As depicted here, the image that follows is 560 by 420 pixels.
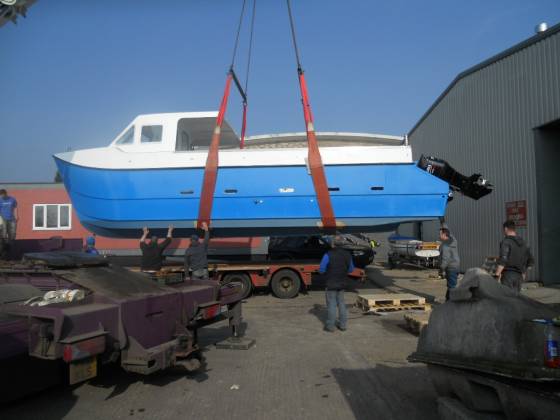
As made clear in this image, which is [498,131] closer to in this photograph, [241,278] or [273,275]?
[273,275]

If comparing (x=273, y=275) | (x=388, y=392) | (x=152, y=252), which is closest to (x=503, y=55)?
(x=273, y=275)

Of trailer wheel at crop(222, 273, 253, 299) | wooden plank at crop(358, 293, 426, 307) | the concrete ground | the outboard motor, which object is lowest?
the concrete ground

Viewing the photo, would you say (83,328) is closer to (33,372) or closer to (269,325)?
(33,372)

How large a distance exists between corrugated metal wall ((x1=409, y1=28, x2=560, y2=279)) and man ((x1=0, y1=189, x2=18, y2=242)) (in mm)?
11510

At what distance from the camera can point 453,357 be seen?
2.83 m

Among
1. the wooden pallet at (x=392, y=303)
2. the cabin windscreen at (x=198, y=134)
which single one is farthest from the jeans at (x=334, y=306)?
the cabin windscreen at (x=198, y=134)

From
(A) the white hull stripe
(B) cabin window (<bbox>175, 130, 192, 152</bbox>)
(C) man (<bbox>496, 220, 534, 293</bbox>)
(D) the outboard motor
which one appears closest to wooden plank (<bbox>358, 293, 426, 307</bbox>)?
(D) the outboard motor

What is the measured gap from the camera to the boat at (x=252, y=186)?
8.29 meters

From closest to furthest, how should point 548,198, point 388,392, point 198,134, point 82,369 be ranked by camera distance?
point 82,369 < point 388,392 < point 198,134 < point 548,198

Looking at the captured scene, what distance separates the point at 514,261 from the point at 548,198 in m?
6.30

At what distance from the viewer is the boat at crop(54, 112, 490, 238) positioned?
8289 mm

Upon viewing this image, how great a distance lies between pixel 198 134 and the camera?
9797 mm

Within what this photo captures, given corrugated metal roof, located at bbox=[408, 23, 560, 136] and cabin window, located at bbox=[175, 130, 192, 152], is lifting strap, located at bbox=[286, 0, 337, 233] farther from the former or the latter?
corrugated metal roof, located at bbox=[408, 23, 560, 136]

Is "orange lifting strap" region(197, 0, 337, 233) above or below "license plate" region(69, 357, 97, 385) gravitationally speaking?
above
